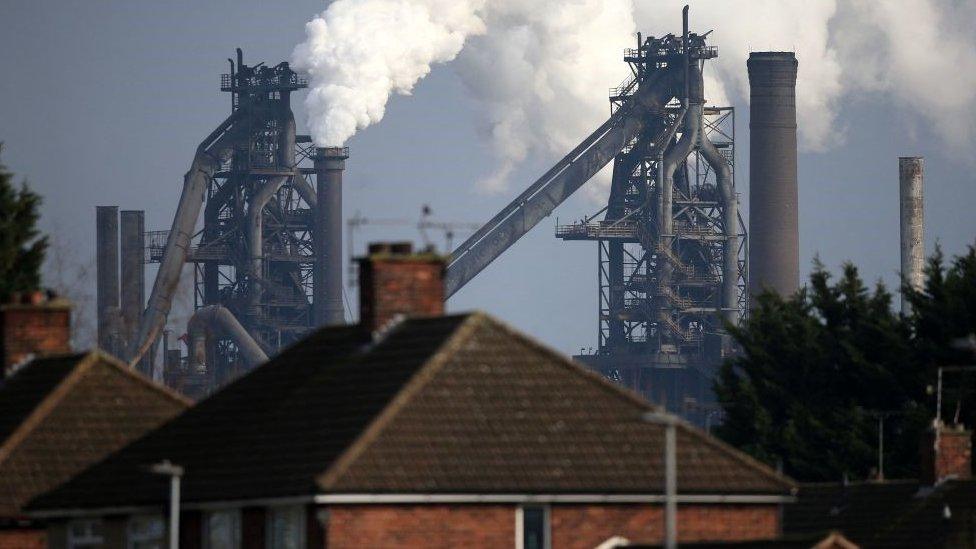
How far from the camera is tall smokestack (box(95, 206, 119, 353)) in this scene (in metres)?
141

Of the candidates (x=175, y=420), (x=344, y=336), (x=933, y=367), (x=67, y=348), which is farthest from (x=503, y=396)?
Answer: (x=933, y=367)

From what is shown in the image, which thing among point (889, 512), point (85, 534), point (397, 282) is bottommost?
point (889, 512)

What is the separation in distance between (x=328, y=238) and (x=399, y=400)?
4873 inches

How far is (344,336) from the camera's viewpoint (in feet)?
107

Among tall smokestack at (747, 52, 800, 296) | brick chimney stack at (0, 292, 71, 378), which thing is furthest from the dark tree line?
tall smokestack at (747, 52, 800, 296)

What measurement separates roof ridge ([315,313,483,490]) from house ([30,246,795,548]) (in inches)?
0.8

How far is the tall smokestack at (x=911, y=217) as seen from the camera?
139 meters

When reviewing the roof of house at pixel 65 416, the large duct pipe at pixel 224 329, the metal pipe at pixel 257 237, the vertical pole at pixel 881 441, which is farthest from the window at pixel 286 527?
the metal pipe at pixel 257 237

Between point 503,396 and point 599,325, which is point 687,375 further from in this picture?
point 503,396

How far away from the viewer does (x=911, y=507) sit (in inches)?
1657

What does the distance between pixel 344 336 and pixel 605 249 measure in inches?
4784

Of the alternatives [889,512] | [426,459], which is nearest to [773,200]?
[889,512]

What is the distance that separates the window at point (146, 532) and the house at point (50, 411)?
2204mm

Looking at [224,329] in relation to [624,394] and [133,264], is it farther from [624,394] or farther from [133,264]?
[624,394]
